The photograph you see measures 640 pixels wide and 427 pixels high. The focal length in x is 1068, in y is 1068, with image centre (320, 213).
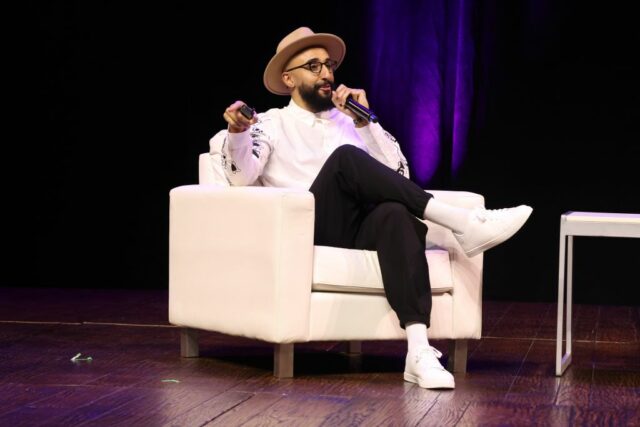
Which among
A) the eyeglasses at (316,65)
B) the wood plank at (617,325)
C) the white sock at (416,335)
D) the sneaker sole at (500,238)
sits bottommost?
the wood plank at (617,325)

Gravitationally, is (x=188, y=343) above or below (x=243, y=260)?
below

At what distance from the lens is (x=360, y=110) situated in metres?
3.56

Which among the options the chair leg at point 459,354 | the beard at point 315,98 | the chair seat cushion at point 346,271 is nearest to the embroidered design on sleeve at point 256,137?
the beard at point 315,98

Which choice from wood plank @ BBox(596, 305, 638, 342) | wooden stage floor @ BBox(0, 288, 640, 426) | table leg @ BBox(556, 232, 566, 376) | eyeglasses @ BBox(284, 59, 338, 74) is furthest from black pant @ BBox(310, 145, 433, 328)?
wood plank @ BBox(596, 305, 638, 342)

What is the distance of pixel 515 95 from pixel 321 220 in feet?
8.59

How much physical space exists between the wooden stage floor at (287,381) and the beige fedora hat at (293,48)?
969mm

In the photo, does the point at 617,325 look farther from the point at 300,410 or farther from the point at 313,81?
the point at 300,410

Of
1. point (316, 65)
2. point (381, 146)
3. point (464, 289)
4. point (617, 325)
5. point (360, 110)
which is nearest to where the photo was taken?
point (464, 289)

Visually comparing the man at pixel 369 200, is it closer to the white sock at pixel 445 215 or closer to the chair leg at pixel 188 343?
the white sock at pixel 445 215

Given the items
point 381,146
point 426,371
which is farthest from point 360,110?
point 426,371

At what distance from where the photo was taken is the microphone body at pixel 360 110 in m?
3.55

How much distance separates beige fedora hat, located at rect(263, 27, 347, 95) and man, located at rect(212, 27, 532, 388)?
27 millimetres

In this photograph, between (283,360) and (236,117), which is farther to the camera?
(236,117)

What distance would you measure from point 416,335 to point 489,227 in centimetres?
39
